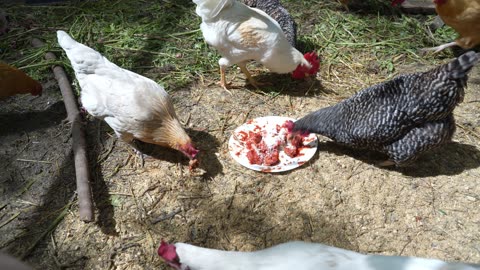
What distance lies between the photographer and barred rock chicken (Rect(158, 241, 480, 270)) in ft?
5.80

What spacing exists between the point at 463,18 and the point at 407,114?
1.91 meters

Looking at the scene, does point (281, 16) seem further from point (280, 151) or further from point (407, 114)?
point (407, 114)

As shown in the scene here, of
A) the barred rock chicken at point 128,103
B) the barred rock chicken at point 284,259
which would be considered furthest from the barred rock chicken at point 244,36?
the barred rock chicken at point 284,259

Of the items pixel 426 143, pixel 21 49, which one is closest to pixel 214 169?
pixel 426 143

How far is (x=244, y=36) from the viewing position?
3348 mm

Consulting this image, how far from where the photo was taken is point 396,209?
2715mm

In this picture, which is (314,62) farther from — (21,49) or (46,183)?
(21,49)

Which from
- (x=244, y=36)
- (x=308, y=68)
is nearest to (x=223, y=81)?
(x=244, y=36)

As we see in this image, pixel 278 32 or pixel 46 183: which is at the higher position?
pixel 278 32

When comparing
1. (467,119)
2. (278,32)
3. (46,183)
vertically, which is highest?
(278,32)

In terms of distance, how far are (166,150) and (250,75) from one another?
1205 millimetres

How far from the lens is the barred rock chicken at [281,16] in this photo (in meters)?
3.84

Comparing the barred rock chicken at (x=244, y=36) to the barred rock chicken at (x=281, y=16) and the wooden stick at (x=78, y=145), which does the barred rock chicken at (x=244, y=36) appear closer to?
the barred rock chicken at (x=281, y=16)

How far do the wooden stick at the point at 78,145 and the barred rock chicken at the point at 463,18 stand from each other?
12.1 feet
